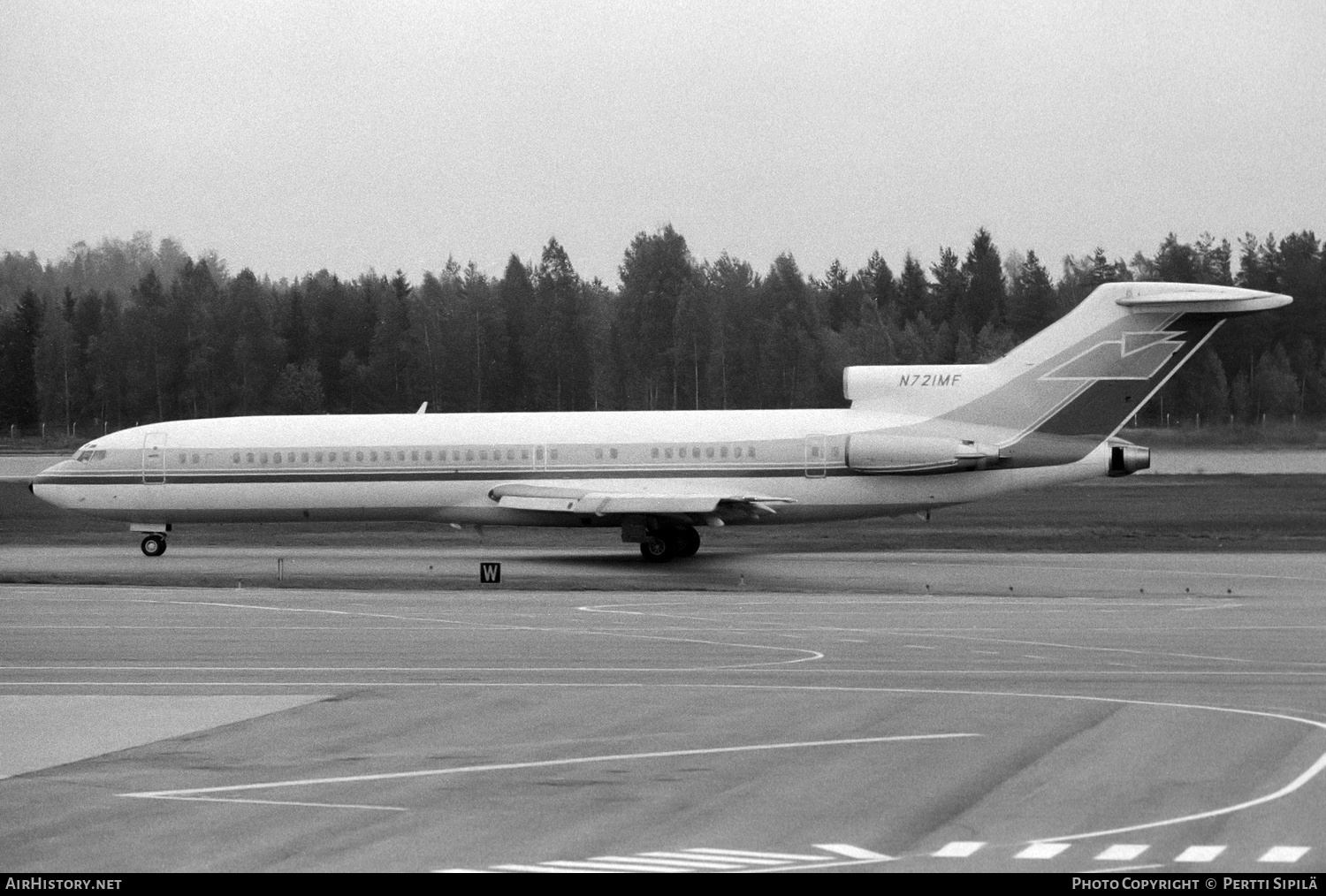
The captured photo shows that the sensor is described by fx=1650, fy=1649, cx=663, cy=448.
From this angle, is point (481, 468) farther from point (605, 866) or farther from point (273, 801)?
point (605, 866)

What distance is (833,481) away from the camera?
38.5 meters

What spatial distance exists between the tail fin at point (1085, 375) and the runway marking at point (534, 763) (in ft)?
75.9

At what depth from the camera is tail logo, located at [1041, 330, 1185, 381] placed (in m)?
37.8

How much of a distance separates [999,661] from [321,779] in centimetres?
1047

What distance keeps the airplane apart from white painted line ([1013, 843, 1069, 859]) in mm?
25701

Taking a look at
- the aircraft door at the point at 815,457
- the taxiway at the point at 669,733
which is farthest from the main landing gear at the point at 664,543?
the taxiway at the point at 669,733

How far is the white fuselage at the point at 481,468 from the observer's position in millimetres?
38562

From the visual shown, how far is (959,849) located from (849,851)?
747mm

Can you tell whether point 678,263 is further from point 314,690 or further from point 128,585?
point 314,690

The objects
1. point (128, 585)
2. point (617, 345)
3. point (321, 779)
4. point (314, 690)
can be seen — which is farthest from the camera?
point (617, 345)

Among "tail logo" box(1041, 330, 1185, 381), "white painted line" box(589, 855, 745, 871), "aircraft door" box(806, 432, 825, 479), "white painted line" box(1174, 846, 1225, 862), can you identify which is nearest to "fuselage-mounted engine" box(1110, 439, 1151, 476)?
"tail logo" box(1041, 330, 1185, 381)

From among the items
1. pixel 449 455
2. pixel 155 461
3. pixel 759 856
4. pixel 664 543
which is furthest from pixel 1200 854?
pixel 155 461

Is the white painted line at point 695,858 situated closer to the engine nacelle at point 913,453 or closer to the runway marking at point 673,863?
the runway marking at point 673,863
